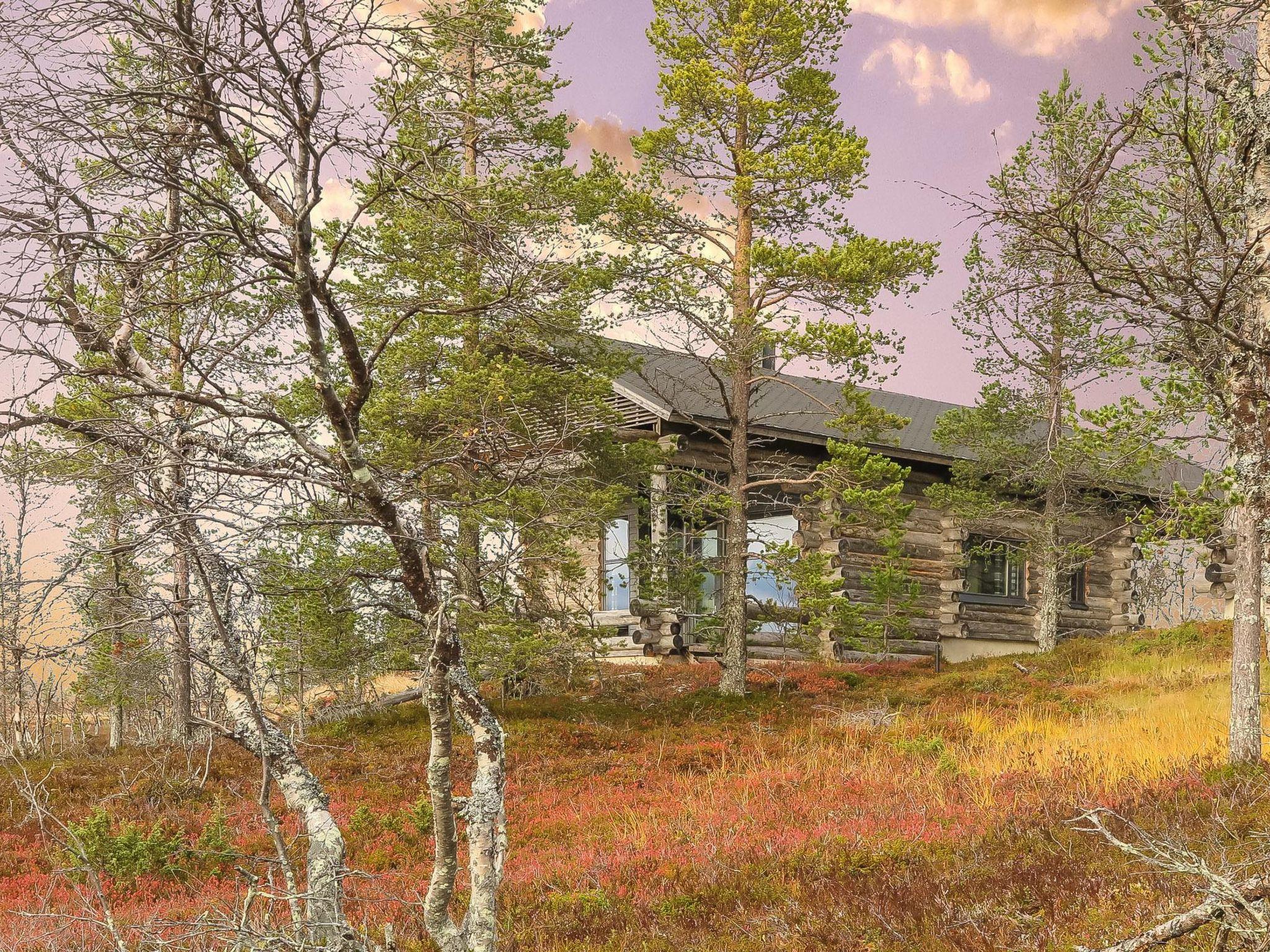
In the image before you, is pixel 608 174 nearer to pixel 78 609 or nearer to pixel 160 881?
pixel 160 881

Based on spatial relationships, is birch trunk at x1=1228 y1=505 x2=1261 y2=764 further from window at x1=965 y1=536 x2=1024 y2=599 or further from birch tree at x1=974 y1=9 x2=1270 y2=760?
window at x1=965 y1=536 x2=1024 y2=599

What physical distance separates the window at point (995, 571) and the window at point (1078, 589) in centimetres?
184

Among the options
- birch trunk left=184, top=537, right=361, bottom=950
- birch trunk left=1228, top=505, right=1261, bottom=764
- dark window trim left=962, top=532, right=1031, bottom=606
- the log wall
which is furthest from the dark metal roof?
birch trunk left=184, top=537, right=361, bottom=950

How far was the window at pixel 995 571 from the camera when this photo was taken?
25.5 meters

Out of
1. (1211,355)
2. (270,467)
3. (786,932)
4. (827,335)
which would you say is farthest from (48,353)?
(827,335)

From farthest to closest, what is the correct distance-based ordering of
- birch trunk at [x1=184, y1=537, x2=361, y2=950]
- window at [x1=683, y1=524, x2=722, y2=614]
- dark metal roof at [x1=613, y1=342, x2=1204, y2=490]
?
1. window at [x1=683, y1=524, x2=722, y2=614]
2. dark metal roof at [x1=613, y1=342, x2=1204, y2=490]
3. birch trunk at [x1=184, y1=537, x2=361, y2=950]

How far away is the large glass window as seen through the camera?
2017 cm

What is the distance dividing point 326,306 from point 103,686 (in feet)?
61.3

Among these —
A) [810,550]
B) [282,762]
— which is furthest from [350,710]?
[282,762]

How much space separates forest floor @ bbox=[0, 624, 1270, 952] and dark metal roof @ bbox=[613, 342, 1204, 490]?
5.11 metres

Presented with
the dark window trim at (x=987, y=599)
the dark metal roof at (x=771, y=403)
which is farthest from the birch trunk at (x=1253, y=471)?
the dark window trim at (x=987, y=599)

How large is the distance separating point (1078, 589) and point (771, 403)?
35.9ft

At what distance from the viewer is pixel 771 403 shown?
2327 centimetres

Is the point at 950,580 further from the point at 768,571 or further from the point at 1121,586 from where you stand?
the point at 768,571
